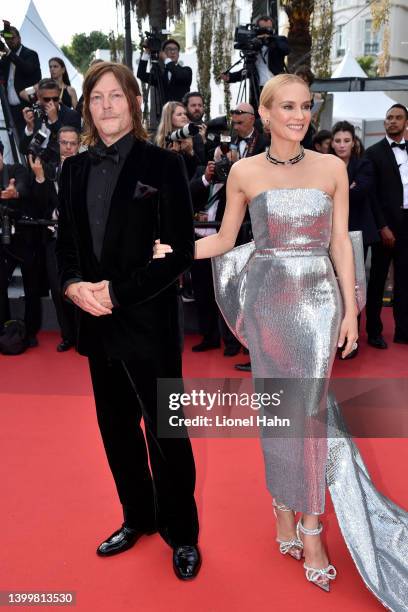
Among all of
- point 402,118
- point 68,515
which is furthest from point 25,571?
point 402,118

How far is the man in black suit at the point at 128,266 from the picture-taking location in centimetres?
237

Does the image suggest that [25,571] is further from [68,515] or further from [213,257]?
[213,257]

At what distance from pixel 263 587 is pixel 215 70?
18.1 meters

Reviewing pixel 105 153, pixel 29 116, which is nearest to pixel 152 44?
pixel 29 116

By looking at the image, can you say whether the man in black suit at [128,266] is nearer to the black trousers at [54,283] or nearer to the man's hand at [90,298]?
the man's hand at [90,298]

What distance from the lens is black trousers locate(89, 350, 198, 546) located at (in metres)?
2.52

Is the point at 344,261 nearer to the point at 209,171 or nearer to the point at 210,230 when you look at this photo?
the point at 209,171

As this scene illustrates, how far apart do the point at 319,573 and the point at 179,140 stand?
4057 millimetres

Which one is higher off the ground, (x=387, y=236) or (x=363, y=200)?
(x=363, y=200)

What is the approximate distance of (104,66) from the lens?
7.75 ft

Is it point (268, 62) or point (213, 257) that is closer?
point (213, 257)

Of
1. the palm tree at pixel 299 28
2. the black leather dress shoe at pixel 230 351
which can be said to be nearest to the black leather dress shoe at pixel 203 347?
the black leather dress shoe at pixel 230 351

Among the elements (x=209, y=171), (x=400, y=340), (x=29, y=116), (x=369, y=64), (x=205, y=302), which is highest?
(x=369, y=64)

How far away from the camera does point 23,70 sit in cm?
853
